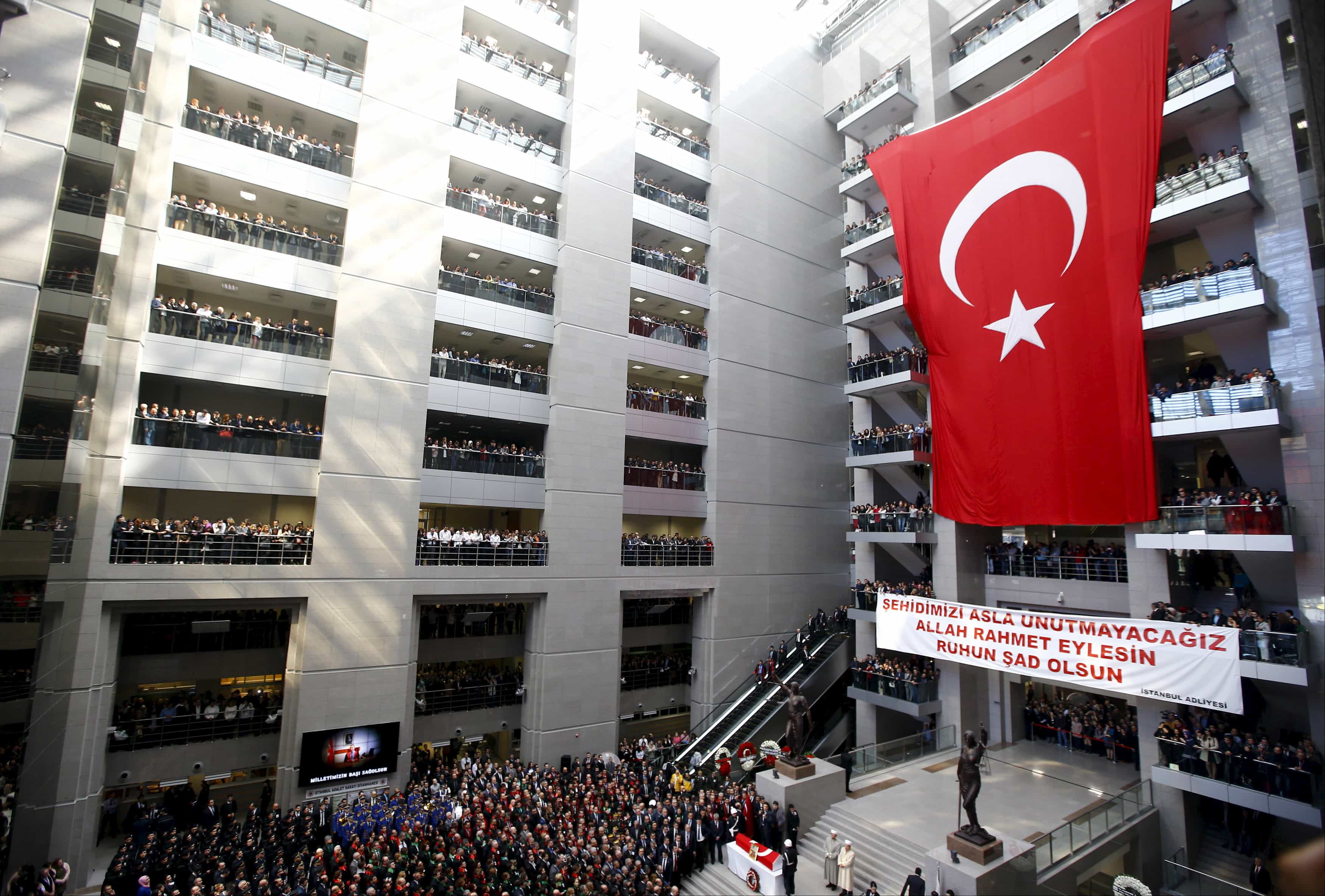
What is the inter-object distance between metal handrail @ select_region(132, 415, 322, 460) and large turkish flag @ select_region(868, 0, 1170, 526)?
20.8 meters

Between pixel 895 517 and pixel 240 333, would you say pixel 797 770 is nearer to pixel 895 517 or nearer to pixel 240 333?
pixel 895 517

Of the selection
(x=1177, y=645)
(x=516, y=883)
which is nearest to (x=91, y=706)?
(x=516, y=883)

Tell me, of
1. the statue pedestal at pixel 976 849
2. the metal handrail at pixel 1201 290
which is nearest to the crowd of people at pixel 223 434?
the statue pedestal at pixel 976 849

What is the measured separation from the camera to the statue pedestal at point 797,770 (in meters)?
18.4

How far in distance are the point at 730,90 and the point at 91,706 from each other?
32.5 meters

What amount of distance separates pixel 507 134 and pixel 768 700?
2345cm

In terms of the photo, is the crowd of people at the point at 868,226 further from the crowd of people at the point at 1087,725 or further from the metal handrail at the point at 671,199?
the crowd of people at the point at 1087,725

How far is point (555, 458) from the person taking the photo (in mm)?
25562

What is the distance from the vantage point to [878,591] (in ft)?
84.5

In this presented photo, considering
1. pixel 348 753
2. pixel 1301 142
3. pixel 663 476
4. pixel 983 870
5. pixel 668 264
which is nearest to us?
pixel 1301 142

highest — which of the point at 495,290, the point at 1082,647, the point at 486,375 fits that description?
the point at 495,290

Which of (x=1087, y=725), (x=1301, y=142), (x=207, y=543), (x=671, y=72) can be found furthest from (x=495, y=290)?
(x=1087, y=725)

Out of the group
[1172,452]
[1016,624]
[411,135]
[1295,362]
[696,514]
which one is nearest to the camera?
[1295,362]

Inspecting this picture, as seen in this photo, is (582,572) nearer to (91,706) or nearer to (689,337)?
(689,337)
